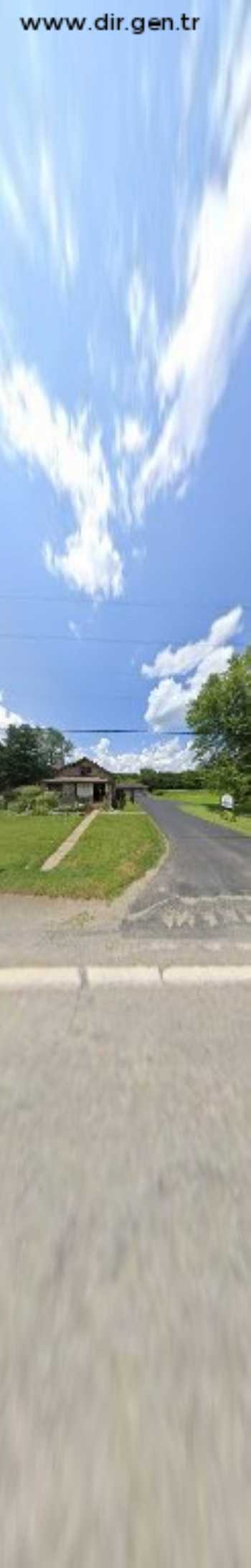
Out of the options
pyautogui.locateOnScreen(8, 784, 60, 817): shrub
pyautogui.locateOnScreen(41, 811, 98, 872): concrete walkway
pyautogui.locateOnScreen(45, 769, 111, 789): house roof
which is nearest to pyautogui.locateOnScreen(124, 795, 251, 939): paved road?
pyautogui.locateOnScreen(41, 811, 98, 872): concrete walkway

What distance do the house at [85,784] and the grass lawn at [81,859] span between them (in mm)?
29801

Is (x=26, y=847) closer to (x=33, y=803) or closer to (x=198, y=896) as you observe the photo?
(x=198, y=896)

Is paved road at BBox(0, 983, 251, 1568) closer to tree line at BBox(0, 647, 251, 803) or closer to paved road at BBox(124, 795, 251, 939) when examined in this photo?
paved road at BBox(124, 795, 251, 939)

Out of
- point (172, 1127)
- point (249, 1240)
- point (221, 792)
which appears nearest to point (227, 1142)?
point (172, 1127)

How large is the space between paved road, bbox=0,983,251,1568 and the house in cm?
4402

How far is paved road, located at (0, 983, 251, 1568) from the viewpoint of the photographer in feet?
4.18

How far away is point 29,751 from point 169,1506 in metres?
66.4

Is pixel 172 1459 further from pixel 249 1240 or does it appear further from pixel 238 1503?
pixel 249 1240

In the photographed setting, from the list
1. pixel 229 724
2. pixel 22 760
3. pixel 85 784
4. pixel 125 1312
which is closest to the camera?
pixel 125 1312

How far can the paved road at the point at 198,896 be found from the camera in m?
6.58

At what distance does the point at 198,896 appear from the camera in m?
8.25

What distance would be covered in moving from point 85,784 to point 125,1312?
50515mm

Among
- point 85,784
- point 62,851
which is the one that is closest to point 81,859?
point 62,851

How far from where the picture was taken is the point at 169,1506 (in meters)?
1.29
